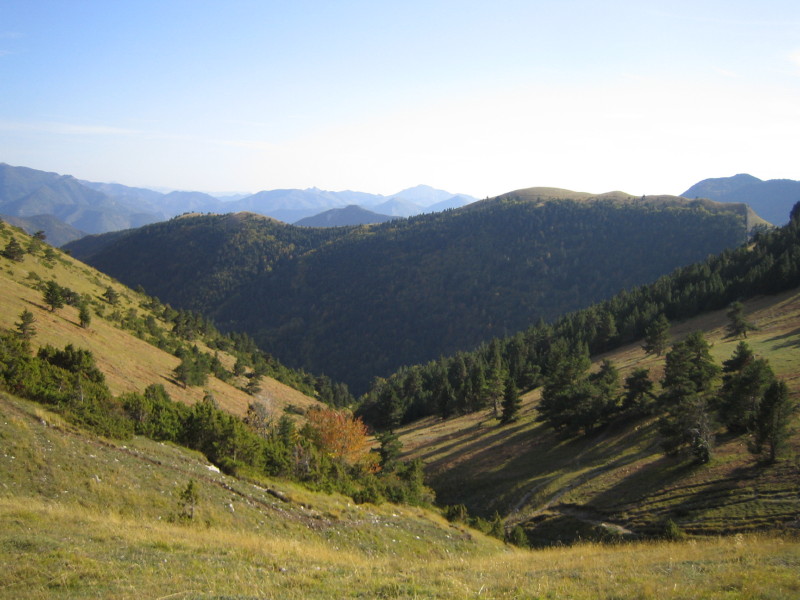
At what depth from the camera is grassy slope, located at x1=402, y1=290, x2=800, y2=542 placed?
2452 cm

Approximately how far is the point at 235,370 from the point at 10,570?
71.8 meters

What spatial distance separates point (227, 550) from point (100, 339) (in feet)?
156

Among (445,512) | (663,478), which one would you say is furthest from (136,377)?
(663,478)

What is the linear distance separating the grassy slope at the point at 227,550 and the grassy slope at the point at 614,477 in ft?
34.9

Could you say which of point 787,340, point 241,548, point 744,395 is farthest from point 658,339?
point 241,548

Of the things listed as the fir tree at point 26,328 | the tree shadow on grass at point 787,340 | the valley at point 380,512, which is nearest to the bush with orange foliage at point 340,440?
the valley at point 380,512

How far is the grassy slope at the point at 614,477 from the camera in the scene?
24.5 metres

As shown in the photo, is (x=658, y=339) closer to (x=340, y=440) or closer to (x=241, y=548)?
(x=340, y=440)

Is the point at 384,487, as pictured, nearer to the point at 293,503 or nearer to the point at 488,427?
the point at 293,503

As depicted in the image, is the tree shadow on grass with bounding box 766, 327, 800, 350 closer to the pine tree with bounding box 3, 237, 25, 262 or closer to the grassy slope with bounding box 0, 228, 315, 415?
the grassy slope with bounding box 0, 228, 315, 415

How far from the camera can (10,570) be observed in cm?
862

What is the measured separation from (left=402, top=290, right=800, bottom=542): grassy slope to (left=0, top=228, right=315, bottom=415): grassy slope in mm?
26138

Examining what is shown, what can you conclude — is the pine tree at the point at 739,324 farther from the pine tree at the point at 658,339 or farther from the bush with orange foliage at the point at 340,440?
the bush with orange foliage at the point at 340,440

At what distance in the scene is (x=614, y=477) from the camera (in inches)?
1297
